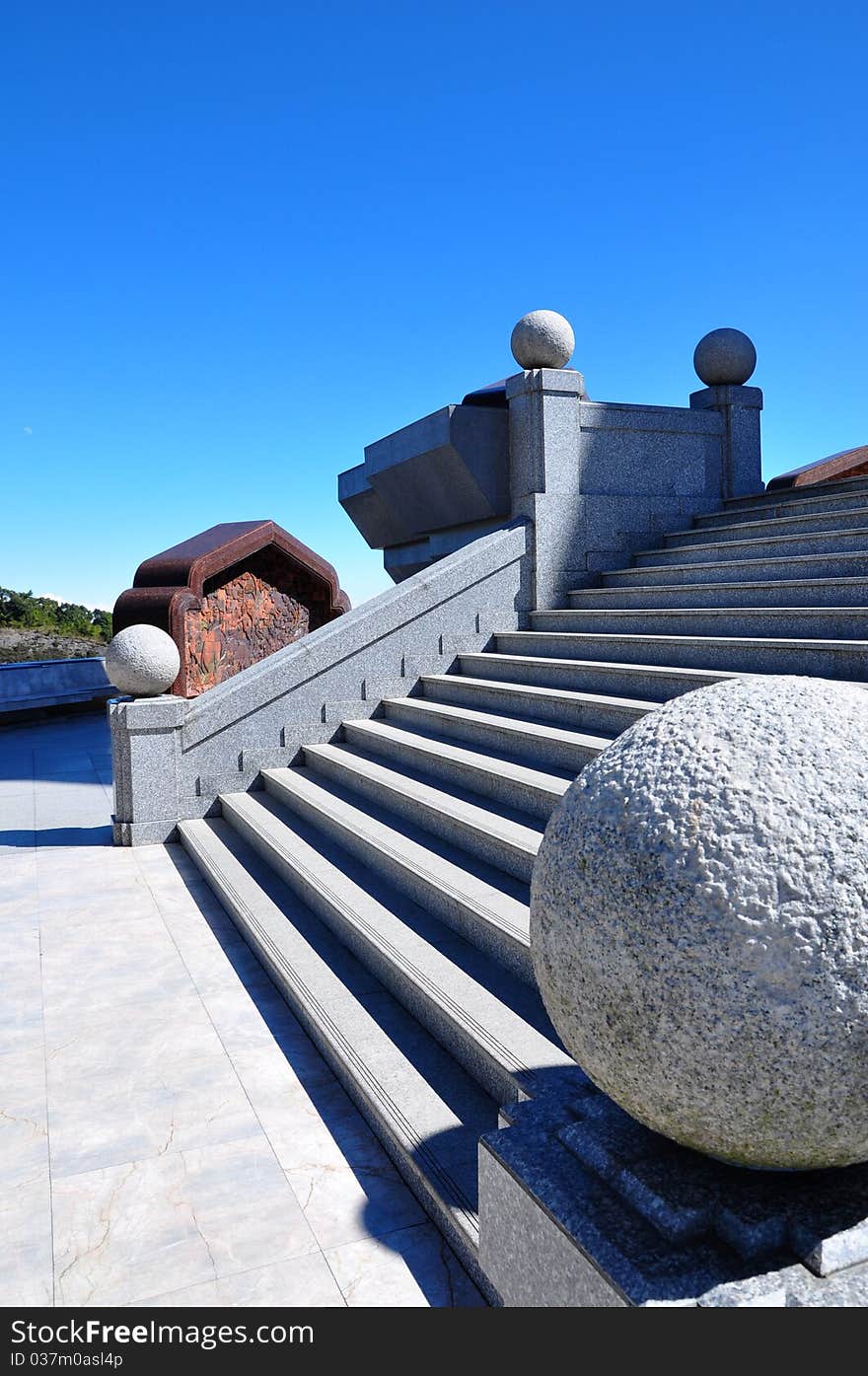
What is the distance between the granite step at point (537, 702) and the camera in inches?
258

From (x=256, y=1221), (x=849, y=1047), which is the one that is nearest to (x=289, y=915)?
(x=256, y=1221)

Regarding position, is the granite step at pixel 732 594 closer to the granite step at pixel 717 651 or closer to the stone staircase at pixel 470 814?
the stone staircase at pixel 470 814

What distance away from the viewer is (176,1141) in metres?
→ 3.95

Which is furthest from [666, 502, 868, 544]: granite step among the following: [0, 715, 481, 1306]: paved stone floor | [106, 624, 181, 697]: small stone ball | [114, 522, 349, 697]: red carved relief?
[114, 522, 349, 697]: red carved relief

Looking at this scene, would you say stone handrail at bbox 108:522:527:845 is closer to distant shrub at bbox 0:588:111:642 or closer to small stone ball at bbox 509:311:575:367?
small stone ball at bbox 509:311:575:367

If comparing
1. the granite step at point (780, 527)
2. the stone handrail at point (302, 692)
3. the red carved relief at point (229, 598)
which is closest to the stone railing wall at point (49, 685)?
the red carved relief at point (229, 598)

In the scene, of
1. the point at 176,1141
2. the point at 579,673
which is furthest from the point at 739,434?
the point at 176,1141

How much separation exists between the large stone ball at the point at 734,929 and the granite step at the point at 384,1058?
135 centimetres

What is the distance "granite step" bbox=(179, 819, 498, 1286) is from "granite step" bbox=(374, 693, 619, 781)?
1.46 metres

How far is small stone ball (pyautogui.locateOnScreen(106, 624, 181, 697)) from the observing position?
8.46 metres

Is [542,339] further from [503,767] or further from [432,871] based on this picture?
[432,871]

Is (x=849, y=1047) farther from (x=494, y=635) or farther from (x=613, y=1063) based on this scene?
(x=494, y=635)

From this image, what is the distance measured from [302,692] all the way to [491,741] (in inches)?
102
